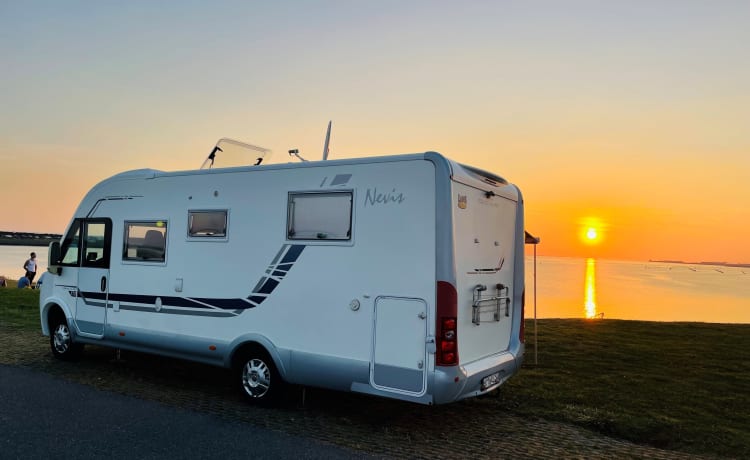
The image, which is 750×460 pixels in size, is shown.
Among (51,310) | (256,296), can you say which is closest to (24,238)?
(51,310)

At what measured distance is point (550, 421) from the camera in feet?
20.8

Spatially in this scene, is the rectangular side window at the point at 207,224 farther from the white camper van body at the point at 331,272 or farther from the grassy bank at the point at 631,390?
the grassy bank at the point at 631,390

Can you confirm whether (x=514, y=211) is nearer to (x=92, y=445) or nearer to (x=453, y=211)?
(x=453, y=211)

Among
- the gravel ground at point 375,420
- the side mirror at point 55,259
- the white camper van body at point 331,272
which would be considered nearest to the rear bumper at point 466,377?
the white camper van body at point 331,272

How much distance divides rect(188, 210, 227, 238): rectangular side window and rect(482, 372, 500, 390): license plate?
11.5 feet

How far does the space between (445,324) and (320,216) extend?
1874 mm

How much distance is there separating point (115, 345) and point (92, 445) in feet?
10.1

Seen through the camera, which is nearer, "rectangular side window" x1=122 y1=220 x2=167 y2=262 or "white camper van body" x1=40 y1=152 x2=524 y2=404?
"white camper van body" x1=40 y1=152 x2=524 y2=404

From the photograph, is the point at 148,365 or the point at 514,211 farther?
the point at 148,365

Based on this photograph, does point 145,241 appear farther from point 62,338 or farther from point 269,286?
point 62,338

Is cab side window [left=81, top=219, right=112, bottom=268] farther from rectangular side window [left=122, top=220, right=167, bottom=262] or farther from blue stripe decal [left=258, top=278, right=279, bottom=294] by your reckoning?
blue stripe decal [left=258, top=278, right=279, bottom=294]

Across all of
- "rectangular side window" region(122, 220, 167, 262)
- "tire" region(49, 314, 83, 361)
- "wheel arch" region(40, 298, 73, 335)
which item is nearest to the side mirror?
"wheel arch" region(40, 298, 73, 335)

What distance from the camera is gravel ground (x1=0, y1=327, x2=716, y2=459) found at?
5348 mm

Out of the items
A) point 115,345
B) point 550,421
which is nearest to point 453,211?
point 550,421
